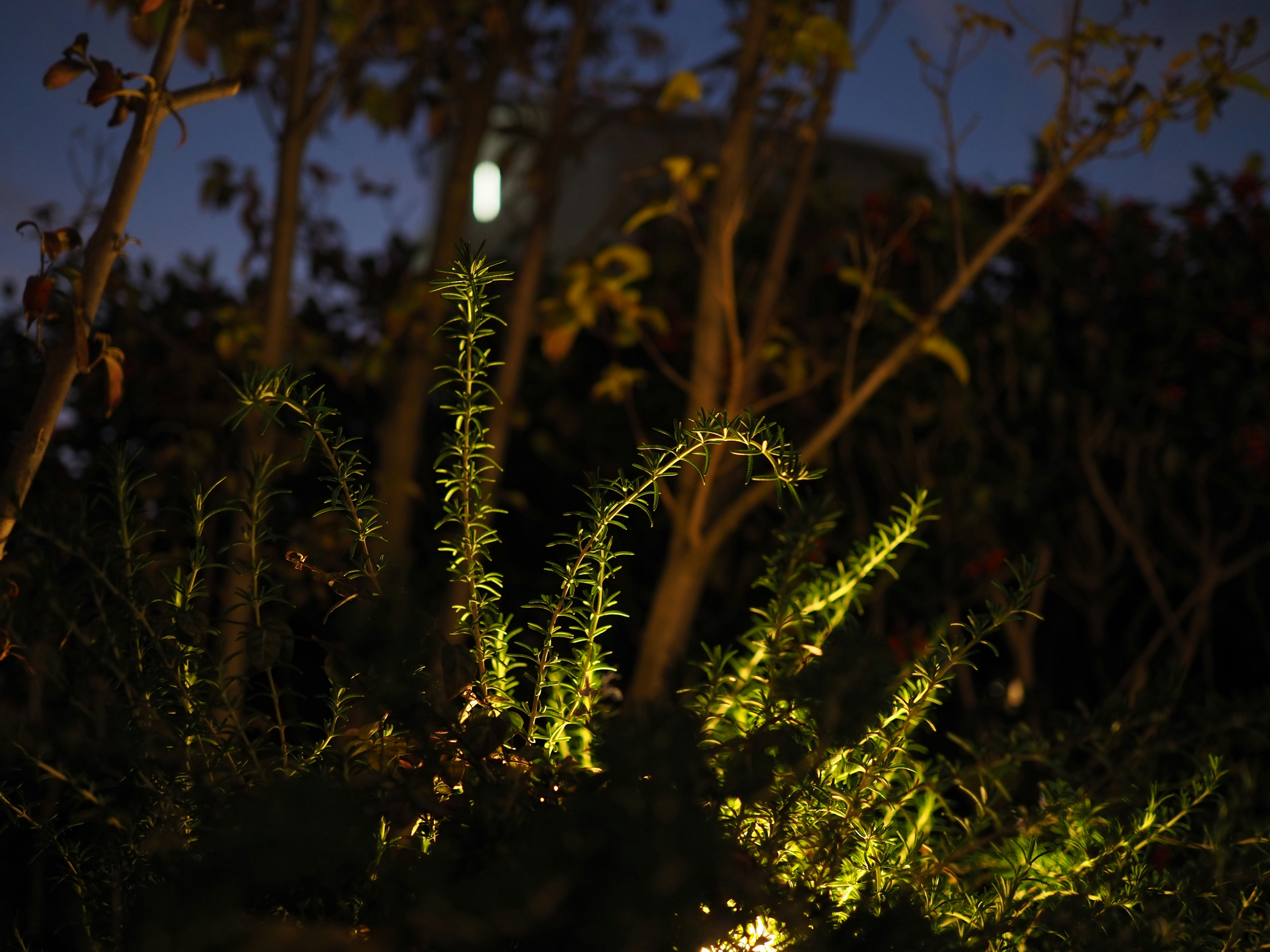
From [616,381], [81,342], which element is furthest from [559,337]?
[81,342]

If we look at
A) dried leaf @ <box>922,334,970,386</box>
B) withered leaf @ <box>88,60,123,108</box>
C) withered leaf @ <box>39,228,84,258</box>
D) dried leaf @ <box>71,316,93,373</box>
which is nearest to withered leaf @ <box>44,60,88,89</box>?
withered leaf @ <box>88,60,123,108</box>

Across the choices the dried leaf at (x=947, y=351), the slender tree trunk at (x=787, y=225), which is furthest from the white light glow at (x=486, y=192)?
the dried leaf at (x=947, y=351)

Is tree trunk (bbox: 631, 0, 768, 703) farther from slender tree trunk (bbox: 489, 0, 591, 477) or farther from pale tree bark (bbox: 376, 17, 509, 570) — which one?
pale tree bark (bbox: 376, 17, 509, 570)

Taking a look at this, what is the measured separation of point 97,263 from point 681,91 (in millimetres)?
1676

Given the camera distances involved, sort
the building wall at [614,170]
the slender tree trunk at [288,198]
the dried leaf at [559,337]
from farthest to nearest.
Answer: the building wall at [614,170] → the dried leaf at [559,337] → the slender tree trunk at [288,198]

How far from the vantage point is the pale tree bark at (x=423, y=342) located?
2631mm

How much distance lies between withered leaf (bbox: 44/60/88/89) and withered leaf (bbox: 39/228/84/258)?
0.18m

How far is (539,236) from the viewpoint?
2779mm

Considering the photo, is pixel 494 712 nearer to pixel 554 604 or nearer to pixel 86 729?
pixel 554 604

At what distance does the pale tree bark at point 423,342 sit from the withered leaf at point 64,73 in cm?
135

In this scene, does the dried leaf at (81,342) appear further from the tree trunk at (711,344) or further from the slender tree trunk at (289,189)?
the tree trunk at (711,344)

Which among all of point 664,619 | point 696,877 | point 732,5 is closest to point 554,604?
point 696,877

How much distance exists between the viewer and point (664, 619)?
2350 mm

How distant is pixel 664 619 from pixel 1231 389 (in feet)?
7.37
